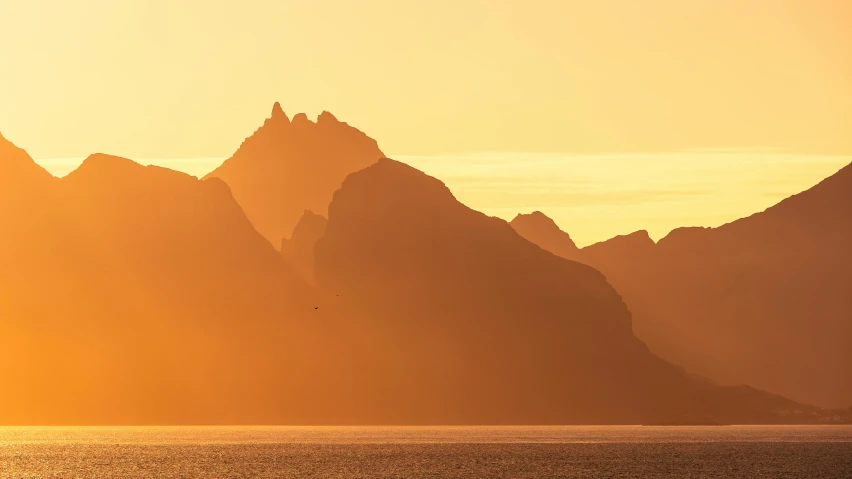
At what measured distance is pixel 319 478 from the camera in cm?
19275

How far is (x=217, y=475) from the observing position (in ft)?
650

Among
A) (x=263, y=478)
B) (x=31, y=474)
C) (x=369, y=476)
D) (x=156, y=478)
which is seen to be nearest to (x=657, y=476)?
(x=369, y=476)

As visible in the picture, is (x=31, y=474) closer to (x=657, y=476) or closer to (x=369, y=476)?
(x=369, y=476)

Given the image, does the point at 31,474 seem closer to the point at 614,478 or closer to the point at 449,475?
the point at 449,475

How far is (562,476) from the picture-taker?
197 meters

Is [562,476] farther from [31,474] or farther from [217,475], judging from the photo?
[31,474]

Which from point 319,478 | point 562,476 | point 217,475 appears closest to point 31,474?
point 217,475

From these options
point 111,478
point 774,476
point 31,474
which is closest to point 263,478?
point 111,478

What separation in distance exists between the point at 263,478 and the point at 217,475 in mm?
9114

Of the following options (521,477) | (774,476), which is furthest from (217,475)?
(774,476)

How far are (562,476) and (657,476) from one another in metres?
13.6

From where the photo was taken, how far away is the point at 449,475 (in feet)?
655

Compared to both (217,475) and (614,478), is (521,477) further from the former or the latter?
(217,475)

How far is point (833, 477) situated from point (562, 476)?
124 ft
